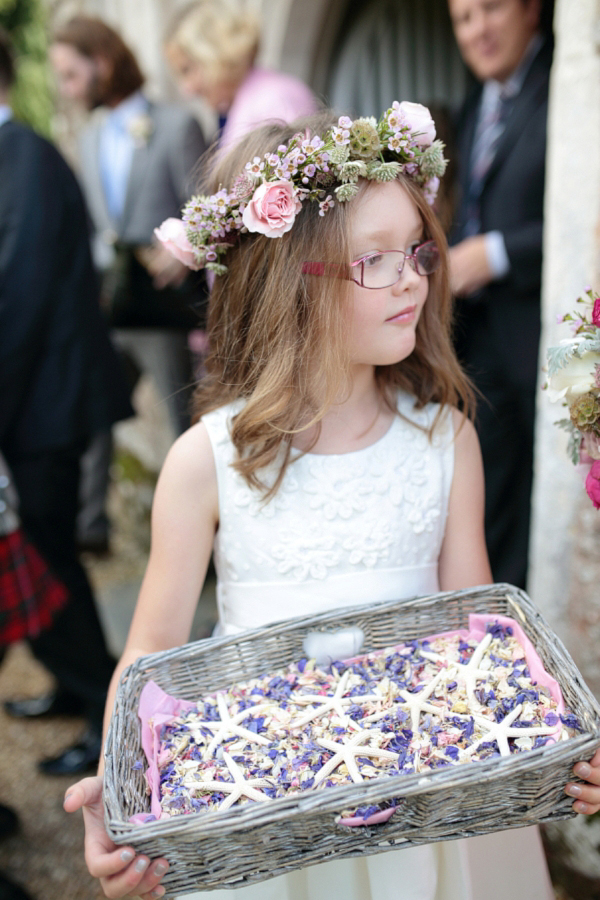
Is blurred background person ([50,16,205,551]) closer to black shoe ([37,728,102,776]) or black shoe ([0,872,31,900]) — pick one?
black shoe ([37,728,102,776])

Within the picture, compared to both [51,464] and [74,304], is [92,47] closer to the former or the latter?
[74,304]

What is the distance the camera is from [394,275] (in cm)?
134

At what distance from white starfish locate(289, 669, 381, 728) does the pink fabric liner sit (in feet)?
0.64

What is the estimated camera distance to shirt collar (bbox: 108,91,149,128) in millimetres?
3309

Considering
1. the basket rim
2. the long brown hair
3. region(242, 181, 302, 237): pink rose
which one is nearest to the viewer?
the basket rim

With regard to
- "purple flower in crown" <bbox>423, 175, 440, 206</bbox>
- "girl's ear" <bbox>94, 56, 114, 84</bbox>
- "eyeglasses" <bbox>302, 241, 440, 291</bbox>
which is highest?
"girl's ear" <bbox>94, 56, 114, 84</bbox>

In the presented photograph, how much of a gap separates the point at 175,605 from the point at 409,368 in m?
0.73

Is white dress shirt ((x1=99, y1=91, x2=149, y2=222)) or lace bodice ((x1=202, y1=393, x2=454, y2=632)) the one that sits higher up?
white dress shirt ((x1=99, y1=91, x2=149, y2=222))

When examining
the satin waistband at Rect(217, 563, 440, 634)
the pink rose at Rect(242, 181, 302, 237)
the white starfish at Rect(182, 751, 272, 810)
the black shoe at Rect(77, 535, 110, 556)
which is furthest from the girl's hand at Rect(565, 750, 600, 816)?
the black shoe at Rect(77, 535, 110, 556)

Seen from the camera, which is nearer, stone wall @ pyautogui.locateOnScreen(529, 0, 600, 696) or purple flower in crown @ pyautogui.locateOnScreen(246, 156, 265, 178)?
purple flower in crown @ pyautogui.locateOnScreen(246, 156, 265, 178)

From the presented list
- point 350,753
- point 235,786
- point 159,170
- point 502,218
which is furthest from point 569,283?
point 159,170

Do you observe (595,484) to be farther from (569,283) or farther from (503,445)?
(503,445)

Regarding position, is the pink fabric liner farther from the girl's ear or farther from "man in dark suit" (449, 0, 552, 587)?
the girl's ear

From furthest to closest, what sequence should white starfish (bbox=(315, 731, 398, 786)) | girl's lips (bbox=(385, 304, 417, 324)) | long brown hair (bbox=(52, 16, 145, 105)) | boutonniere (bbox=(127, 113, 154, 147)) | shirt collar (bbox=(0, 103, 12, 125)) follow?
1. boutonniere (bbox=(127, 113, 154, 147))
2. long brown hair (bbox=(52, 16, 145, 105))
3. shirt collar (bbox=(0, 103, 12, 125))
4. girl's lips (bbox=(385, 304, 417, 324))
5. white starfish (bbox=(315, 731, 398, 786))
